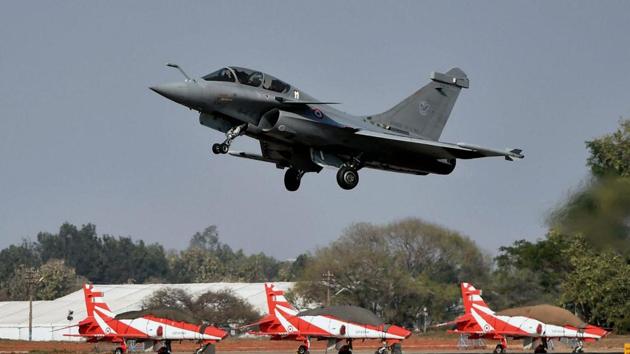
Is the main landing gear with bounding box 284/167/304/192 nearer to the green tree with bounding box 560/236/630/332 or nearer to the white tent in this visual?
the green tree with bounding box 560/236/630/332

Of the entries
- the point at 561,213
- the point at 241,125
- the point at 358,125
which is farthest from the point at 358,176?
the point at 561,213

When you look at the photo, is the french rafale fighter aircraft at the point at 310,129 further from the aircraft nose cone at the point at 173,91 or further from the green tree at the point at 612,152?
the green tree at the point at 612,152

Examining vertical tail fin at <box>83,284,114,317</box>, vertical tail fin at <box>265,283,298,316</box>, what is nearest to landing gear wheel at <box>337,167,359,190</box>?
vertical tail fin at <box>265,283,298,316</box>

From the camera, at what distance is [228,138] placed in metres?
30.0

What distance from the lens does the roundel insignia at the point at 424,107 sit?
35656 millimetres

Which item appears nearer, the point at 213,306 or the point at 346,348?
the point at 346,348

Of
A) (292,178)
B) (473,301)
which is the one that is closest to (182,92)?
(292,178)

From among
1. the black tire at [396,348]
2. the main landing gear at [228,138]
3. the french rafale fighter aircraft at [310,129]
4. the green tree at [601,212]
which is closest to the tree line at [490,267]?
the green tree at [601,212]

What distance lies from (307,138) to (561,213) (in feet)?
85.6

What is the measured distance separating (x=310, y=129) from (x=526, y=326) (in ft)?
81.9

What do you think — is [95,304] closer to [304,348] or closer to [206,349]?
[206,349]

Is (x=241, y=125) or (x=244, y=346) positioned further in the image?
(x=244, y=346)

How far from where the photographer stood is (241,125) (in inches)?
1214

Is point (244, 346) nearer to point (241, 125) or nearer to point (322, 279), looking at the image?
point (322, 279)
